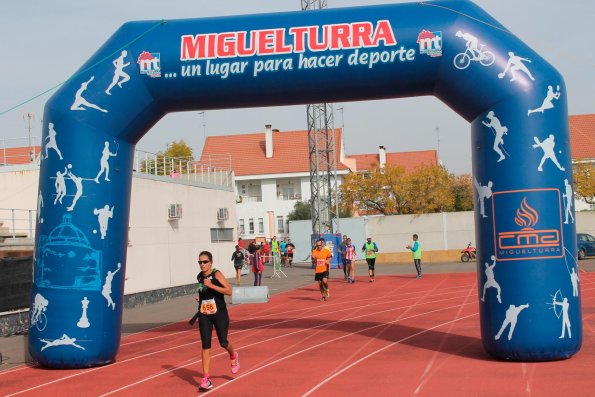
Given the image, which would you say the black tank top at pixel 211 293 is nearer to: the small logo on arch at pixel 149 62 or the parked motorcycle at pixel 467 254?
the small logo on arch at pixel 149 62

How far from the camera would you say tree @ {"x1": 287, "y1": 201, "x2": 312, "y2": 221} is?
219ft

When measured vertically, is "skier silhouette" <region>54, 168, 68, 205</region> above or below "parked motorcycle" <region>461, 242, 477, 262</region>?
above

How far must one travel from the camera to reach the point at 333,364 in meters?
11.9

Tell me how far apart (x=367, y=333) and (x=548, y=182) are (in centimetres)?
534

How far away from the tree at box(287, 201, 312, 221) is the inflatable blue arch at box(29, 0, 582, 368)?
176ft

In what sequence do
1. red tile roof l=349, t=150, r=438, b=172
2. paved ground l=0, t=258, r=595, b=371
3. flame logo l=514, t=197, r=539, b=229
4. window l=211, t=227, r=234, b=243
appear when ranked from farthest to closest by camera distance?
red tile roof l=349, t=150, r=438, b=172, window l=211, t=227, r=234, b=243, paved ground l=0, t=258, r=595, b=371, flame logo l=514, t=197, r=539, b=229

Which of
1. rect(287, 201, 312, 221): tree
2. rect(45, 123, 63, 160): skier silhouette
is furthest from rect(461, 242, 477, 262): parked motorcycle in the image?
rect(45, 123, 63, 160): skier silhouette

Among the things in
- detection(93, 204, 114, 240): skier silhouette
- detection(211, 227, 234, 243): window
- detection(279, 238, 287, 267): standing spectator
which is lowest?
detection(279, 238, 287, 267): standing spectator

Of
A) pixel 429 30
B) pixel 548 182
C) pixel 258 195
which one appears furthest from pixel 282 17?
pixel 258 195

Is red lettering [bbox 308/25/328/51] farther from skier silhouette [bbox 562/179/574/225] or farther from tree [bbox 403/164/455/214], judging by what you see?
tree [bbox 403/164/455/214]

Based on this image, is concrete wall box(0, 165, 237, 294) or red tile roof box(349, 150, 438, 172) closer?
concrete wall box(0, 165, 237, 294)

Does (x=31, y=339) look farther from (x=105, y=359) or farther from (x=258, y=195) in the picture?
(x=258, y=195)

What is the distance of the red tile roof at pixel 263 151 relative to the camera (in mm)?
71875

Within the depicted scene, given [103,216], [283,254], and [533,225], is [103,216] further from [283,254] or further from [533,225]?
[283,254]
